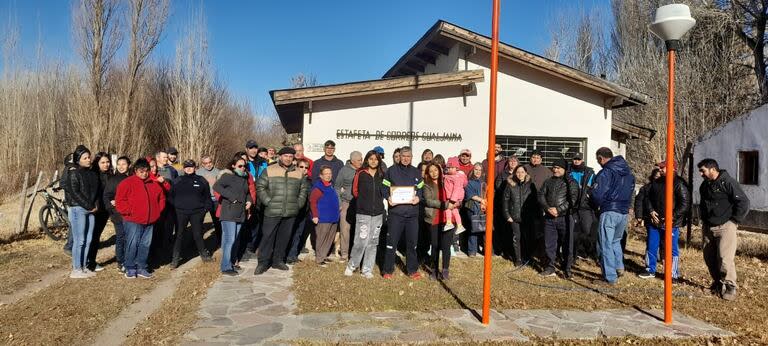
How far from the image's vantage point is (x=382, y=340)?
4570 mm

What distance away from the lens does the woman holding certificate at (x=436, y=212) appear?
6.94 m

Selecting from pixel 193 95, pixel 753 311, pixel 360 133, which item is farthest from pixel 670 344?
pixel 193 95

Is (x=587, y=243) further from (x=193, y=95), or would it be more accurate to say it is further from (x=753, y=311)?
(x=193, y=95)

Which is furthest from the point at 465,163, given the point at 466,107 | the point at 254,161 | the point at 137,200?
the point at 137,200

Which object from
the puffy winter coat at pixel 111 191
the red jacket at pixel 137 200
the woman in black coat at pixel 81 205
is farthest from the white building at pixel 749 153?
the woman in black coat at pixel 81 205

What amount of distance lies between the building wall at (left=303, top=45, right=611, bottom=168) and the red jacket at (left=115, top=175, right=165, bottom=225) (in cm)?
407

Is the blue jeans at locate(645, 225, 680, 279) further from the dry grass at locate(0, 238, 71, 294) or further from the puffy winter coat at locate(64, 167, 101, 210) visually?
the dry grass at locate(0, 238, 71, 294)

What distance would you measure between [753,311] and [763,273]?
9.79ft

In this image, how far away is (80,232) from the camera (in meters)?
Answer: 6.96

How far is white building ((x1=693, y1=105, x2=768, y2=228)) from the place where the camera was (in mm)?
13461

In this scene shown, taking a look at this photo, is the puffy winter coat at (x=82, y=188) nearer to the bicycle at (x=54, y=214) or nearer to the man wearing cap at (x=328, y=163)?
the man wearing cap at (x=328, y=163)

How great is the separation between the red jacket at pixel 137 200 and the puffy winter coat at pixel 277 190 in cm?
151

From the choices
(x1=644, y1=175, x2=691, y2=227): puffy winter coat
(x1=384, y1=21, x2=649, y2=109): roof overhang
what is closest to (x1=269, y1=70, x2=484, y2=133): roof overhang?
(x1=384, y1=21, x2=649, y2=109): roof overhang

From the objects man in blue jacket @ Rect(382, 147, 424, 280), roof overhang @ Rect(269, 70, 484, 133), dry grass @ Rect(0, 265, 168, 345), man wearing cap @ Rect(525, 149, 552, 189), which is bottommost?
dry grass @ Rect(0, 265, 168, 345)
